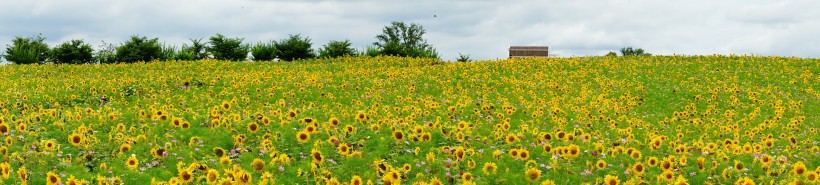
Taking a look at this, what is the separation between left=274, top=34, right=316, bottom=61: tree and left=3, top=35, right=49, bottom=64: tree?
13343 mm

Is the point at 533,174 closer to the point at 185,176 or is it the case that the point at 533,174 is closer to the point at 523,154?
the point at 523,154

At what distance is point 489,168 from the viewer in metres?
8.20

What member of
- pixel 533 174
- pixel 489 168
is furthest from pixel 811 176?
pixel 489 168

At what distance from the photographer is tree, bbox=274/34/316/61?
39969 mm

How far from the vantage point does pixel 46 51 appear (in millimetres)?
37875

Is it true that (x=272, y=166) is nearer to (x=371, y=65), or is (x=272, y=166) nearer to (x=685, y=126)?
(x=685, y=126)

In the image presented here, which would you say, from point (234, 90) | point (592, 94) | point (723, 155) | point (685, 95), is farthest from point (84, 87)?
point (685, 95)

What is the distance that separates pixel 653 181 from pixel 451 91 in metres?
14.3

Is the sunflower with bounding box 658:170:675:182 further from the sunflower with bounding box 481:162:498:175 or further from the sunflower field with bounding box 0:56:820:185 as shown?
the sunflower with bounding box 481:162:498:175

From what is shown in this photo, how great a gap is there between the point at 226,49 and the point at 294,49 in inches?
160

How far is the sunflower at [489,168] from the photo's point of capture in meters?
7.93

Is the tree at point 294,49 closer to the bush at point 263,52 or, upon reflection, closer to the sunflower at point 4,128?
the bush at point 263,52

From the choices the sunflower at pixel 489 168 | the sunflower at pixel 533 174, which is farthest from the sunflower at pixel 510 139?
the sunflower at pixel 533 174

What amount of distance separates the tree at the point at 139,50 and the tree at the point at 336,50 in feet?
31.5
